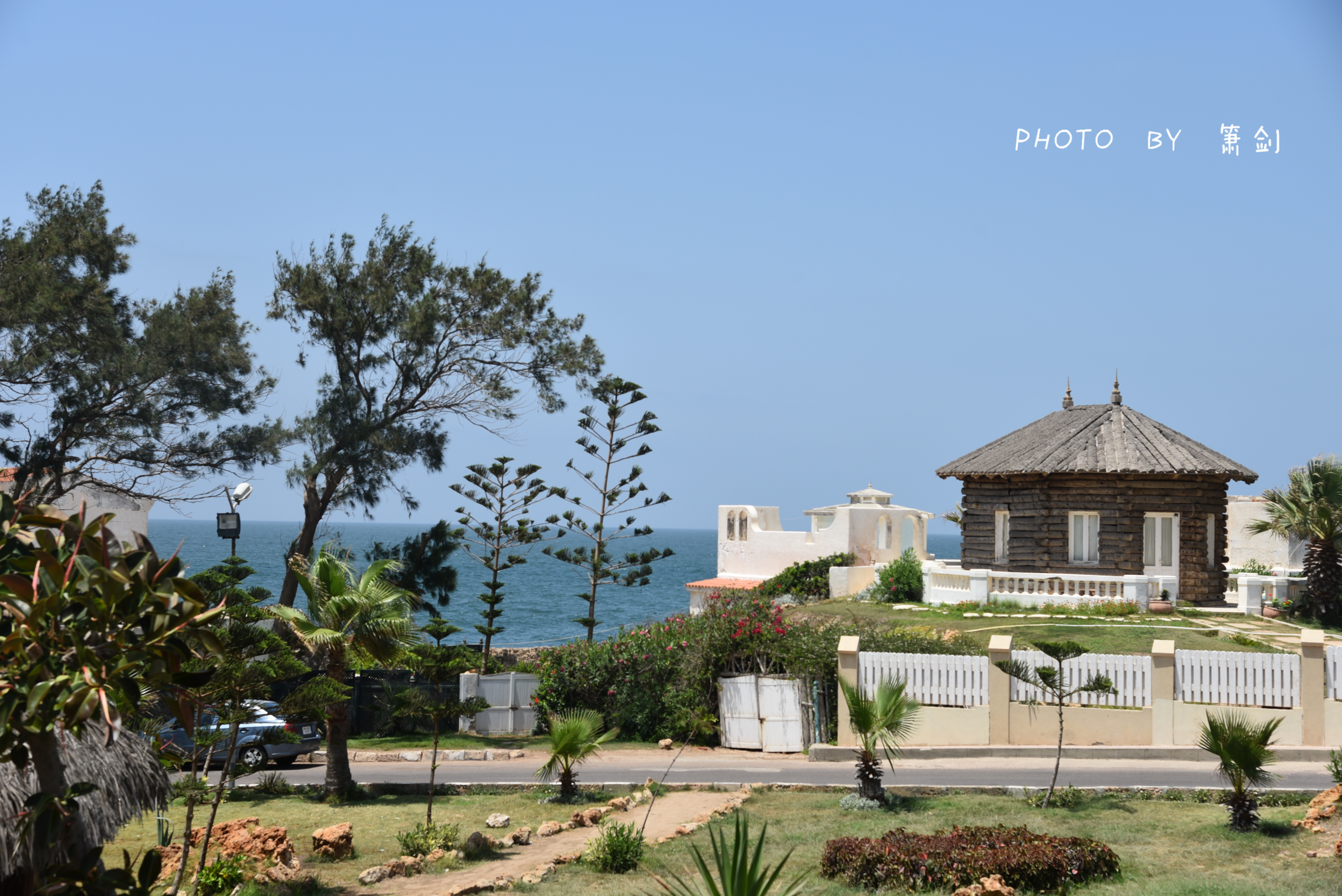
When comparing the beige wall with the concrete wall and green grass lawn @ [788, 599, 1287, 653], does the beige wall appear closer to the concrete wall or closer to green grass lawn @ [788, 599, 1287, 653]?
green grass lawn @ [788, 599, 1287, 653]

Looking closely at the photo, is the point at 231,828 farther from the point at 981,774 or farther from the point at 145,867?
the point at 981,774

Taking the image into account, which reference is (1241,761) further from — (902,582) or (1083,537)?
(902,582)

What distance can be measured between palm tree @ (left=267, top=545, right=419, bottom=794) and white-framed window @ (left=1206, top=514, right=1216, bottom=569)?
2286 cm

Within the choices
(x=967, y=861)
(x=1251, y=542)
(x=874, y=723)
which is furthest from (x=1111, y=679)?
(x=1251, y=542)

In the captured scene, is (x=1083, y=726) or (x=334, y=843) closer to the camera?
(x=334, y=843)

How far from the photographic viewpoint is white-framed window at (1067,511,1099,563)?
3011 cm

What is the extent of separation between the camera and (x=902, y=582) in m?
33.2

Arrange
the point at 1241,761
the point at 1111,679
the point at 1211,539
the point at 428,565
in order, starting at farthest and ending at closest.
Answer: the point at 1211,539 < the point at 428,565 < the point at 1111,679 < the point at 1241,761

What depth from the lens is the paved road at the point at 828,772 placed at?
15641 millimetres

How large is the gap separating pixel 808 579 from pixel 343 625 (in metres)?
24.5

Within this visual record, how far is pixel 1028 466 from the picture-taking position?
30.1 m

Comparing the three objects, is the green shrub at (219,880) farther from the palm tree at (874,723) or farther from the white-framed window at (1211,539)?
the white-framed window at (1211,539)

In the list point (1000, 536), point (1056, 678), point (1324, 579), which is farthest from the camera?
point (1000, 536)

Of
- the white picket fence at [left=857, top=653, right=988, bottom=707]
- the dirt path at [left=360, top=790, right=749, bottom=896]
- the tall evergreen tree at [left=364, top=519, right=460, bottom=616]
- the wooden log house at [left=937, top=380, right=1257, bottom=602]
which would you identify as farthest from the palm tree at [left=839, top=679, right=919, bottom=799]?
the wooden log house at [left=937, top=380, right=1257, bottom=602]
